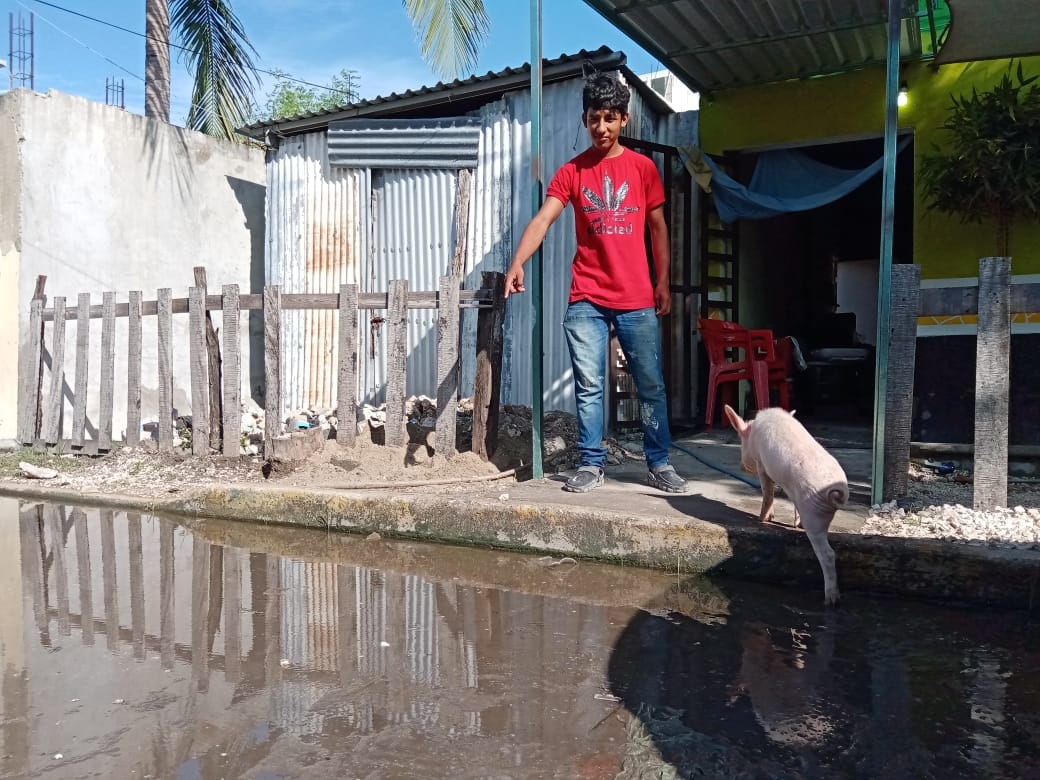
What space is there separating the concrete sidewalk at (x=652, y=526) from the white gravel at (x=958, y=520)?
0.34ft

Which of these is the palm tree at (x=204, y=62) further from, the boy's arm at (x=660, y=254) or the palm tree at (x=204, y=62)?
the boy's arm at (x=660, y=254)

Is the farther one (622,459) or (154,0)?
(154,0)

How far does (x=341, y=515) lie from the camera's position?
4684 mm

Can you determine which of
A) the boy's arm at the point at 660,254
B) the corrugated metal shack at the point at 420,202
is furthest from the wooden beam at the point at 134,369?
the boy's arm at the point at 660,254

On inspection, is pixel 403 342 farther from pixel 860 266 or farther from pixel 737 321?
pixel 860 266

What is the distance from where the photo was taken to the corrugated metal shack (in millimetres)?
7727

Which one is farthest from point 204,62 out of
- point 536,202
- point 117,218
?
point 536,202

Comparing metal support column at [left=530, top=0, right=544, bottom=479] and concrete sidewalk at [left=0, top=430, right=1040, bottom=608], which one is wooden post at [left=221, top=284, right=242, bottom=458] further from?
metal support column at [left=530, top=0, right=544, bottom=479]

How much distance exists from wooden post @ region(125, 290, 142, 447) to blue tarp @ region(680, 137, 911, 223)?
520 cm

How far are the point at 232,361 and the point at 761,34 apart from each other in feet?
16.4

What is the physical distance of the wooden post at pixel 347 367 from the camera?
19.1 feet

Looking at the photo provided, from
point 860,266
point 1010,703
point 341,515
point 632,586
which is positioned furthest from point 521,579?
point 860,266

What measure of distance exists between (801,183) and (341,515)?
549 cm

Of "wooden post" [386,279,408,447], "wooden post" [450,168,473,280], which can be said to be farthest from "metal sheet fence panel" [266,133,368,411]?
"wooden post" [386,279,408,447]
